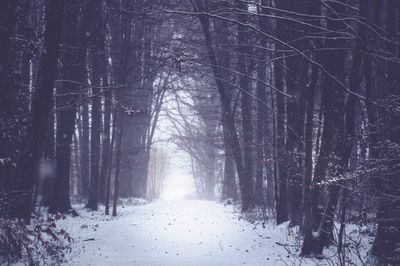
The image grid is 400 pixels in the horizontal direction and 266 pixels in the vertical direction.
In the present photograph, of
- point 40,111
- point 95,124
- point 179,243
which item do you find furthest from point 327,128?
point 95,124

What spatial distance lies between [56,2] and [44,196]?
1190cm

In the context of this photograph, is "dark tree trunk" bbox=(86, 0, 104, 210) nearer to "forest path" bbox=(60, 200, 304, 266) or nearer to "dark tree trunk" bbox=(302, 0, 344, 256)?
"forest path" bbox=(60, 200, 304, 266)

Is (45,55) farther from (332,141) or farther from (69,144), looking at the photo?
(69,144)

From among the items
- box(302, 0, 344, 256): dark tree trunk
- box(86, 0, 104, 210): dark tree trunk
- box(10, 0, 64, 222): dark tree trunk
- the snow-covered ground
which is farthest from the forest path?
box(86, 0, 104, 210): dark tree trunk

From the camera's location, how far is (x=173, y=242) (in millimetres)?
12617

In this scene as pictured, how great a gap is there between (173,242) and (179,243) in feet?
0.81

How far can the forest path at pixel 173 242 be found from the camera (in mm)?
10109

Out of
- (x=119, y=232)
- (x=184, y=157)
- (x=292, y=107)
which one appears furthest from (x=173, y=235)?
(x=184, y=157)

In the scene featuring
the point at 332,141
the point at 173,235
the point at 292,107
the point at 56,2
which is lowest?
the point at 173,235

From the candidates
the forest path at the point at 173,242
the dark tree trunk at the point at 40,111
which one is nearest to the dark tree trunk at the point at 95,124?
the forest path at the point at 173,242

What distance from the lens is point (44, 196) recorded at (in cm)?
1952

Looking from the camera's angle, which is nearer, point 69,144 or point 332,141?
point 332,141

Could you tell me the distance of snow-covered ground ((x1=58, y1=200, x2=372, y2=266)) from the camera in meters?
10.1

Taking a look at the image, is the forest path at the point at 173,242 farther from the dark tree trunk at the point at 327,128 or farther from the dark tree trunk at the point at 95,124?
the dark tree trunk at the point at 95,124
